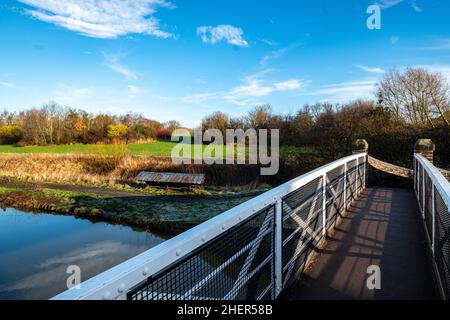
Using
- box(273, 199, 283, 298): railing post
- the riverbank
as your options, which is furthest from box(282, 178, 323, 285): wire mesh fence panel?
the riverbank

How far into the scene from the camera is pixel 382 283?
3.57 meters

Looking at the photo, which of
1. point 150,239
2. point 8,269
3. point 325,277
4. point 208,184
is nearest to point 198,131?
point 208,184

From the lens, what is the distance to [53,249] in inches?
397

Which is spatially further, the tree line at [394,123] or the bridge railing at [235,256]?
the tree line at [394,123]

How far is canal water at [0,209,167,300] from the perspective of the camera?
7652 millimetres

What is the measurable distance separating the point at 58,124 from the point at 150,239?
45867 millimetres

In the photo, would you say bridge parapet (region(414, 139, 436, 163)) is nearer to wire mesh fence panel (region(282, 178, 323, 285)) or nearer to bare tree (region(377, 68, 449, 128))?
wire mesh fence panel (region(282, 178, 323, 285))

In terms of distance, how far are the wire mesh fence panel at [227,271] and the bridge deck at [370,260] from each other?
636mm

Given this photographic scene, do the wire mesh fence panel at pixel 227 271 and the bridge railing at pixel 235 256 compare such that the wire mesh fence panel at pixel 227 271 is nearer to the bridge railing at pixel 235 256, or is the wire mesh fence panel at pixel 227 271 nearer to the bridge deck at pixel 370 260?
the bridge railing at pixel 235 256

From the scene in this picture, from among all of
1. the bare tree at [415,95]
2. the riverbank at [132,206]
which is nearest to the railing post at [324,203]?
the riverbank at [132,206]

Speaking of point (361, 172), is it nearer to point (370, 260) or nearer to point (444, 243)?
point (370, 260)

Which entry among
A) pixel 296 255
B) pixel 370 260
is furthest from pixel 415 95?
pixel 296 255

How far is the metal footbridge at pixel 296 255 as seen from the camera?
1579mm

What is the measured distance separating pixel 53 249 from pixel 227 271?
9.40m
